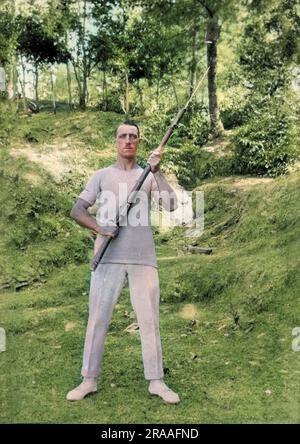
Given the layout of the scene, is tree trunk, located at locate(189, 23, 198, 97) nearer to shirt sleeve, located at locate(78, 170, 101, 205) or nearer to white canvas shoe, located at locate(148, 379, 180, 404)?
shirt sleeve, located at locate(78, 170, 101, 205)

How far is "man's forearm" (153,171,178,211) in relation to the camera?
14.8 ft

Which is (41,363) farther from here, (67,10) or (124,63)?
(67,10)

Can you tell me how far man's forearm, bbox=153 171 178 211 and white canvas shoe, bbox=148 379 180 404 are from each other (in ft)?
4.57

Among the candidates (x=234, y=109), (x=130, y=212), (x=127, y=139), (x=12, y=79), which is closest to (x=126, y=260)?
(x=130, y=212)

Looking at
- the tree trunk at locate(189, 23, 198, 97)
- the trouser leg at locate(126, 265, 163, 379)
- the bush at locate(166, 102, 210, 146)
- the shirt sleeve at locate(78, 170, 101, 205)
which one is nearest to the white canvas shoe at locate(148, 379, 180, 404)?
the trouser leg at locate(126, 265, 163, 379)

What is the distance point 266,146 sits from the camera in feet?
35.2

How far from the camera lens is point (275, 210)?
26.7 ft

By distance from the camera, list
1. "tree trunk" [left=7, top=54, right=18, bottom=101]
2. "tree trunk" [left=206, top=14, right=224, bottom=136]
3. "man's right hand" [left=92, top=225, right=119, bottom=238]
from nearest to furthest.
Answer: "man's right hand" [left=92, top=225, right=119, bottom=238]
"tree trunk" [left=206, top=14, right=224, bottom=136]
"tree trunk" [left=7, top=54, right=18, bottom=101]

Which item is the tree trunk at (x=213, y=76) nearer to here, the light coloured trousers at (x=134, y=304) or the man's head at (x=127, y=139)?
the man's head at (x=127, y=139)

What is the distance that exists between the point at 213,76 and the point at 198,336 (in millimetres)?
7306

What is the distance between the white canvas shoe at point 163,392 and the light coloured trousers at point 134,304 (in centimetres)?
8

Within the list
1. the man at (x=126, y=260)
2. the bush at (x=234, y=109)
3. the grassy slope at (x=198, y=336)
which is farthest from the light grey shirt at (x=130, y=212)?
the bush at (x=234, y=109)
